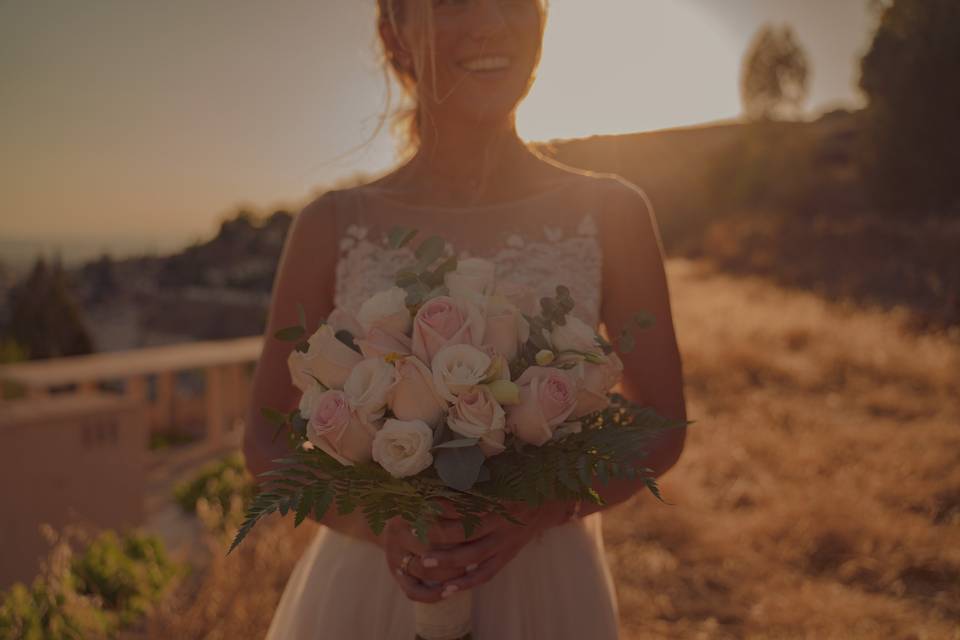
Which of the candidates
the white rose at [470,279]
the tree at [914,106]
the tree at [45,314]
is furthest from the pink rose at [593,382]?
the tree at [914,106]

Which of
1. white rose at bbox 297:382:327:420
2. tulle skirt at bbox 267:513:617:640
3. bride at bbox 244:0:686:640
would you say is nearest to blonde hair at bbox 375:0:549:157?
bride at bbox 244:0:686:640

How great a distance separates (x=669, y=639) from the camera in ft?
12.8

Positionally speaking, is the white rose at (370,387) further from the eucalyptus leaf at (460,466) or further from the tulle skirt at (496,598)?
the tulle skirt at (496,598)

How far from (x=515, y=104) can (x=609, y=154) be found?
80 cm

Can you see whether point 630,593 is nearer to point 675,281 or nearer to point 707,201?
point 675,281

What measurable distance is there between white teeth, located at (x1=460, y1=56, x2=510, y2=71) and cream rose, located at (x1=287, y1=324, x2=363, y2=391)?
0.90 metres

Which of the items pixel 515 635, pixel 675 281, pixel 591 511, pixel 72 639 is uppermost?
pixel 591 511

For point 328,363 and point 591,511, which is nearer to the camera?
point 328,363

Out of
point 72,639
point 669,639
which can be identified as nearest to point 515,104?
point 72,639

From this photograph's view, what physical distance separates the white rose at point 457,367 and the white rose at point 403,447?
0.24 feet

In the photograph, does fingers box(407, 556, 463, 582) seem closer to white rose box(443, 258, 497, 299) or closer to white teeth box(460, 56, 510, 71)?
white rose box(443, 258, 497, 299)

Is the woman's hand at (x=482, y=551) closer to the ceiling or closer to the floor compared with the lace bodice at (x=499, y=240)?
closer to the floor

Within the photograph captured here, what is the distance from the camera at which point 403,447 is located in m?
1.05

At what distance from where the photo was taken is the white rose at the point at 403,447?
1.03m
